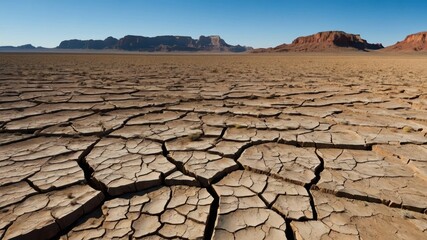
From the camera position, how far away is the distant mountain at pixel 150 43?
11725cm

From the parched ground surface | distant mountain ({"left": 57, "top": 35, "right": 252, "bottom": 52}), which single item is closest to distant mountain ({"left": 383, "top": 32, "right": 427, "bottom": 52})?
distant mountain ({"left": 57, "top": 35, "right": 252, "bottom": 52})

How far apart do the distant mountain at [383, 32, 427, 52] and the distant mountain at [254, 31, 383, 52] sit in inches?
302

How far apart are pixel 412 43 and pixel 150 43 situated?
94731 millimetres

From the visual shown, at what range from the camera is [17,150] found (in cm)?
251

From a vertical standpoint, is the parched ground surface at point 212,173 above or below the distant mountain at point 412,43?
below

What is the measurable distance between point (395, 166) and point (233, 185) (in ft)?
4.24

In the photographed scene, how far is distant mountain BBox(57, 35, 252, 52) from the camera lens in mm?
117250

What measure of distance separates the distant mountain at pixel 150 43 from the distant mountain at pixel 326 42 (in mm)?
42376

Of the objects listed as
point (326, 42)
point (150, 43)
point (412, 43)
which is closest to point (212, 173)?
point (326, 42)

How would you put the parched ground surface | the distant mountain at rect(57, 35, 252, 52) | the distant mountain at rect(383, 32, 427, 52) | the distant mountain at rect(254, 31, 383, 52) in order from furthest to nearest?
1. the distant mountain at rect(57, 35, 252, 52)
2. the distant mountain at rect(383, 32, 427, 52)
3. the distant mountain at rect(254, 31, 383, 52)
4. the parched ground surface

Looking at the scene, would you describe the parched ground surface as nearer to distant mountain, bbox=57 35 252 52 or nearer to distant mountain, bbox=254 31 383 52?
distant mountain, bbox=254 31 383 52

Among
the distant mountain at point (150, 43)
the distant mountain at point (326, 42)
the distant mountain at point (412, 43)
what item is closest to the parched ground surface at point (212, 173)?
the distant mountain at point (326, 42)

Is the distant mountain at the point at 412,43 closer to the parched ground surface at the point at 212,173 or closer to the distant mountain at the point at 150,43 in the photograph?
the distant mountain at the point at 150,43

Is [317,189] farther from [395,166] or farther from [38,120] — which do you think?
[38,120]
